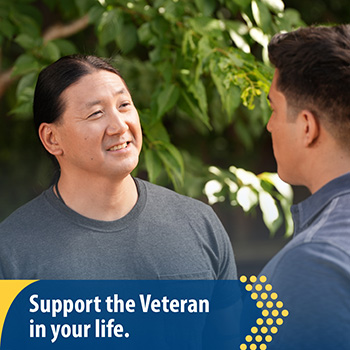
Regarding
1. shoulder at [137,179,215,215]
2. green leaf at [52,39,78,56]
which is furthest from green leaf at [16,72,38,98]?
shoulder at [137,179,215,215]

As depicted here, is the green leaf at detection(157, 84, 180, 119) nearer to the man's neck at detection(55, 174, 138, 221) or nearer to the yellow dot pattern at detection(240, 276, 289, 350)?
the man's neck at detection(55, 174, 138, 221)

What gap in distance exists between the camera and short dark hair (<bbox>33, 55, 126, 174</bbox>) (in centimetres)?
168

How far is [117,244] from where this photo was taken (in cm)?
167

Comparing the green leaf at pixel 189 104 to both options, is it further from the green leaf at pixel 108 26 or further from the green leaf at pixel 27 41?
the green leaf at pixel 27 41

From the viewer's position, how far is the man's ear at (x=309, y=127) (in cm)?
121

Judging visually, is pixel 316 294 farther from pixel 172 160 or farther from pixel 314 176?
pixel 172 160

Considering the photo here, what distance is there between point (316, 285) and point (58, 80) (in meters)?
0.91

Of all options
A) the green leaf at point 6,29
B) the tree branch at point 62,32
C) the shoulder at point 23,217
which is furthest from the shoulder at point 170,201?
the tree branch at point 62,32

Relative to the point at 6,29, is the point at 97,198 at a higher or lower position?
lower

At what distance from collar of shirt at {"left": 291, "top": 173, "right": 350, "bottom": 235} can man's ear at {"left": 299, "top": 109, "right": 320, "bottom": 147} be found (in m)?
0.09

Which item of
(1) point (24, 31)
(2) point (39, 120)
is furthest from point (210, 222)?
(1) point (24, 31)

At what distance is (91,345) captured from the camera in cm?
167

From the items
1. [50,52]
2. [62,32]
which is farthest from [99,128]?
[62,32]

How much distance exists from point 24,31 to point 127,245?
1220mm
